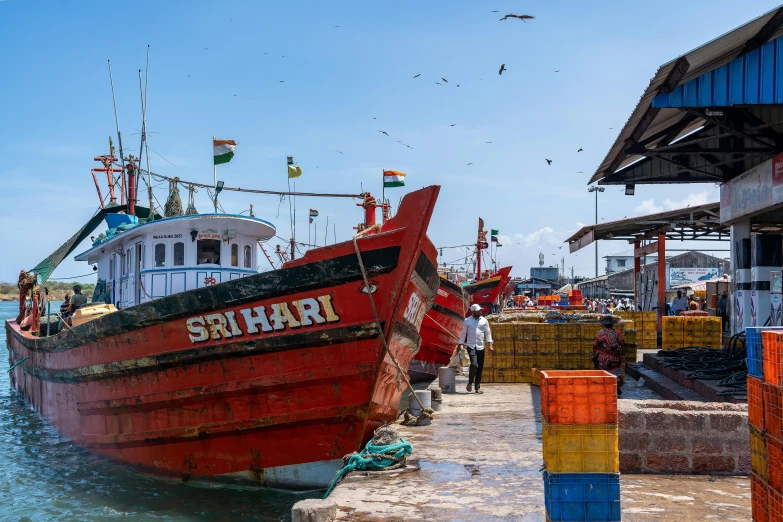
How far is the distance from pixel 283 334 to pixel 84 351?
4.70 metres

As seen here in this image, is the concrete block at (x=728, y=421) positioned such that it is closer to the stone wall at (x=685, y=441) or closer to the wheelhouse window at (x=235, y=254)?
the stone wall at (x=685, y=441)

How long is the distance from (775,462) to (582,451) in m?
1.02

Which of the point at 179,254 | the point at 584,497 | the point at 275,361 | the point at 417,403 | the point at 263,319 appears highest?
the point at 179,254

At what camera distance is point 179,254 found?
11.4 meters

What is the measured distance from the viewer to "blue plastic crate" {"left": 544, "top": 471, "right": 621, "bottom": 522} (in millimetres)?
3939

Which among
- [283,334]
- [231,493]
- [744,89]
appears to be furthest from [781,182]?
[231,493]

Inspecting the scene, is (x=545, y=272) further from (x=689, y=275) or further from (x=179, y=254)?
(x=179, y=254)

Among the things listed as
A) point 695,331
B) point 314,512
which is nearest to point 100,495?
point 314,512

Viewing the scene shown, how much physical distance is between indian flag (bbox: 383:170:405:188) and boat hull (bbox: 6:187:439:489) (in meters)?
4.06

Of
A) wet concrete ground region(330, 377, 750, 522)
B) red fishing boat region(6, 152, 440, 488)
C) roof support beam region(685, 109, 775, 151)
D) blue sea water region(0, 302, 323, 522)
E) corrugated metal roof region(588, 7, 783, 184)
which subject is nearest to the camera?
wet concrete ground region(330, 377, 750, 522)

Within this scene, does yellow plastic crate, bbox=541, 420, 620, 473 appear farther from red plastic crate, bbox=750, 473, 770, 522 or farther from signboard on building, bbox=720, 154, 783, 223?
signboard on building, bbox=720, 154, 783, 223

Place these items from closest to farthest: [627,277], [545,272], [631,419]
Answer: [631,419] → [627,277] → [545,272]

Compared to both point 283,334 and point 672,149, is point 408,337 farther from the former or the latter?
point 672,149

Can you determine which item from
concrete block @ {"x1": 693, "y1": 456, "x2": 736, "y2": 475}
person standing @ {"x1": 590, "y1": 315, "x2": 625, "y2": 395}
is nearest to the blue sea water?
concrete block @ {"x1": 693, "y1": 456, "x2": 736, "y2": 475}
